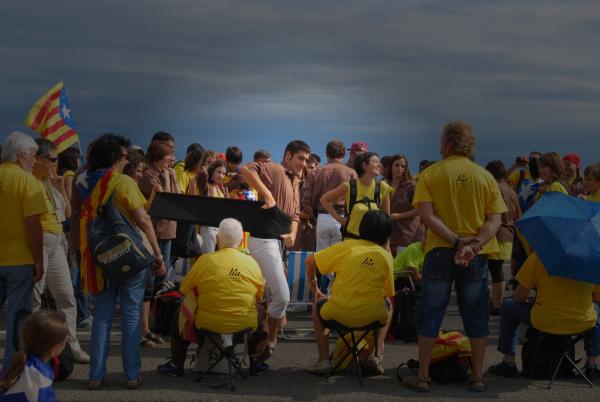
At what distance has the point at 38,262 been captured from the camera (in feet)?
20.4

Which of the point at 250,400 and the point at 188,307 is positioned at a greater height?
the point at 188,307

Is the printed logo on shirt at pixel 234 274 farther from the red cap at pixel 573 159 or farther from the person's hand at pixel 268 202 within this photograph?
the red cap at pixel 573 159

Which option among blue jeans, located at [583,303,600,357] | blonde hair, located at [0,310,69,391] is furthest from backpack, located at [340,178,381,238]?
blonde hair, located at [0,310,69,391]

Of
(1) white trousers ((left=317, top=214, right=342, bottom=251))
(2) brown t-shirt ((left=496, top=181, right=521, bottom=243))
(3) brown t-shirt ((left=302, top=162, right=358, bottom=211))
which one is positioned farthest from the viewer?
(2) brown t-shirt ((left=496, top=181, right=521, bottom=243))

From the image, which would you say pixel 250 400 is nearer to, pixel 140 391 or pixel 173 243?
pixel 140 391

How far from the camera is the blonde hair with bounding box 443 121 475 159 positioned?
6.32m

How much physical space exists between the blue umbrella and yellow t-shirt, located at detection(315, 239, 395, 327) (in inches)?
46.7

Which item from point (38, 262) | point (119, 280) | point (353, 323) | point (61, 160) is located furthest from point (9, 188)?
point (61, 160)

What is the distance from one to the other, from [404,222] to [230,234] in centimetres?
429

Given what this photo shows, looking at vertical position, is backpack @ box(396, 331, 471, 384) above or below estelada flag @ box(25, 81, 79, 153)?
below

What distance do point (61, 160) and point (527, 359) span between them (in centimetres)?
602

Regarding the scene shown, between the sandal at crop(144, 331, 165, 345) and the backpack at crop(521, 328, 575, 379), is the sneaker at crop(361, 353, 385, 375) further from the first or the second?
the sandal at crop(144, 331, 165, 345)

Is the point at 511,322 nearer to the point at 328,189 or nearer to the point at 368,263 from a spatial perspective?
the point at 368,263

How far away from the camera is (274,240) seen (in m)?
7.67
